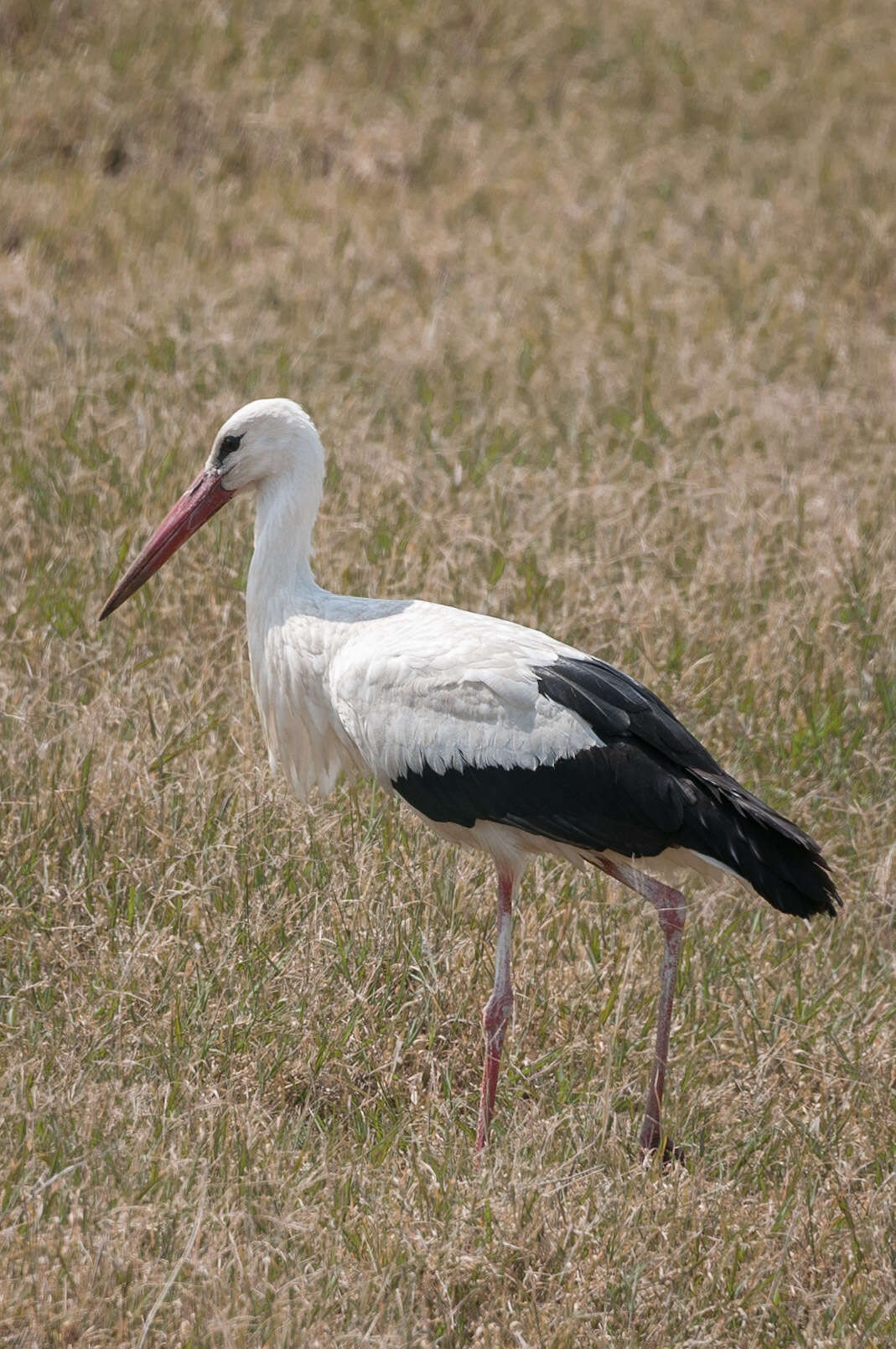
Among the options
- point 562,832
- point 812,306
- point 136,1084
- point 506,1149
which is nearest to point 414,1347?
point 506,1149

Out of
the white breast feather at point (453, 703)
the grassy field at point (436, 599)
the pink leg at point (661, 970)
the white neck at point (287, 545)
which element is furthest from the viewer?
the white neck at point (287, 545)

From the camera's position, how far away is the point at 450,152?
8930mm

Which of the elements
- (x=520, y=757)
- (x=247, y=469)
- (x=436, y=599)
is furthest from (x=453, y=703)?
(x=436, y=599)

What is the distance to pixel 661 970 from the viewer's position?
13.0ft

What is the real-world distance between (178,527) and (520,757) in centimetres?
120

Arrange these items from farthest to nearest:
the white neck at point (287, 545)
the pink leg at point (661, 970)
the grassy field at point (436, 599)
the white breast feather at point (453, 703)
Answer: the white neck at point (287, 545)
the white breast feather at point (453, 703)
the pink leg at point (661, 970)
the grassy field at point (436, 599)

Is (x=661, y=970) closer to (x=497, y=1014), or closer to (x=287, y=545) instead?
(x=497, y=1014)

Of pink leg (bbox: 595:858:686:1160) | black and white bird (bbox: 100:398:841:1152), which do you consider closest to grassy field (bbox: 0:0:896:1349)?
pink leg (bbox: 595:858:686:1160)

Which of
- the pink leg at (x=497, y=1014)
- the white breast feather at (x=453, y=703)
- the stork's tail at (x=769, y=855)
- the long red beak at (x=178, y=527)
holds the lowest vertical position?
the pink leg at (x=497, y=1014)

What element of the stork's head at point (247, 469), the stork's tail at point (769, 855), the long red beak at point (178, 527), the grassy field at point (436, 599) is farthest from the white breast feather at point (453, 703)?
the long red beak at point (178, 527)

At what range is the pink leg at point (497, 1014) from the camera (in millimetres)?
3734

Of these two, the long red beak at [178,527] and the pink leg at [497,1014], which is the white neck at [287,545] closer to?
the long red beak at [178,527]

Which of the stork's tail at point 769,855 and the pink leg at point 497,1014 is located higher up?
the stork's tail at point 769,855

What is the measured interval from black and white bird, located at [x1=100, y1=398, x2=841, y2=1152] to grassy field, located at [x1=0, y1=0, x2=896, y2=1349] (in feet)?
0.90
